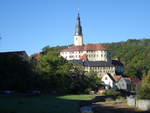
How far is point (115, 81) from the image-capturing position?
133 meters

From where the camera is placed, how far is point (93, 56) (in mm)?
188875

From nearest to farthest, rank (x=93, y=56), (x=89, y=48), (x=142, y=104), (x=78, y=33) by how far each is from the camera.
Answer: (x=142, y=104)
(x=93, y=56)
(x=89, y=48)
(x=78, y=33)

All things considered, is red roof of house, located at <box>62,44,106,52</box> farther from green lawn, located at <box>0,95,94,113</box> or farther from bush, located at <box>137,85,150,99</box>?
green lawn, located at <box>0,95,94,113</box>

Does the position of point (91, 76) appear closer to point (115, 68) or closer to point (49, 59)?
point (49, 59)

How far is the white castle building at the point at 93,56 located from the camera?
6654 inches

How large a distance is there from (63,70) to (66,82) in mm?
4175

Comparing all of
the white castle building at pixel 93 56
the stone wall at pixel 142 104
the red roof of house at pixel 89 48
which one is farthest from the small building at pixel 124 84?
the stone wall at pixel 142 104

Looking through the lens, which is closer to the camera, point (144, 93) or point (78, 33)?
point (144, 93)

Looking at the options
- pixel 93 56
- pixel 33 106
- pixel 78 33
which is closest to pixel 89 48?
pixel 93 56

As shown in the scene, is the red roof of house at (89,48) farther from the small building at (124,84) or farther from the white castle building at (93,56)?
the small building at (124,84)

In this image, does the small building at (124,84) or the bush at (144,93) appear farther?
the small building at (124,84)

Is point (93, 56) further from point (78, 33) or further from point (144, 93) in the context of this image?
point (144, 93)

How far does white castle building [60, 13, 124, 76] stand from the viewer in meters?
169

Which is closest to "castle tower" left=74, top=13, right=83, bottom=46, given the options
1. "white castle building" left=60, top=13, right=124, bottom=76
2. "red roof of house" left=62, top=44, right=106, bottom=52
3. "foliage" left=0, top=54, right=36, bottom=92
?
"white castle building" left=60, top=13, right=124, bottom=76
